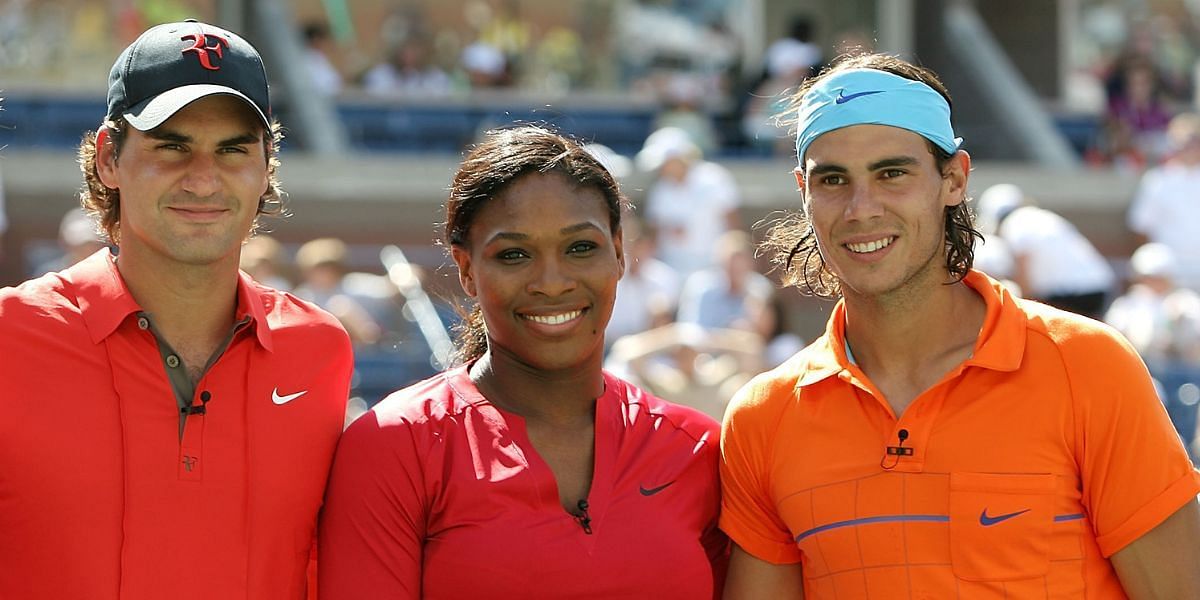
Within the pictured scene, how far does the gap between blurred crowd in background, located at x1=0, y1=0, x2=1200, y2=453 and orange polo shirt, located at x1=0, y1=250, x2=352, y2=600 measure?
3421 millimetres

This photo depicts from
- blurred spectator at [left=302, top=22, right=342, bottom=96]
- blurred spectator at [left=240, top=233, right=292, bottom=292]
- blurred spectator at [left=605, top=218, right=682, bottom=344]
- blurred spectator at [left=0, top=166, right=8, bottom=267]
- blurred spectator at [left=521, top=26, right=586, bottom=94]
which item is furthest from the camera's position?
blurred spectator at [left=521, top=26, right=586, bottom=94]

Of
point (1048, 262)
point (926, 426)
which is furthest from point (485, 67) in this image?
point (926, 426)

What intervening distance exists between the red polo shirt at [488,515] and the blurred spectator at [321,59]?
1199 centimetres

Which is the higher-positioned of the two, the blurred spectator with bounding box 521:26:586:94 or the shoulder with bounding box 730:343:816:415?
the blurred spectator with bounding box 521:26:586:94

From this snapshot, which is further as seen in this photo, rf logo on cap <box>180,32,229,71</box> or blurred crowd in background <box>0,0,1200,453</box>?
blurred crowd in background <box>0,0,1200,453</box>

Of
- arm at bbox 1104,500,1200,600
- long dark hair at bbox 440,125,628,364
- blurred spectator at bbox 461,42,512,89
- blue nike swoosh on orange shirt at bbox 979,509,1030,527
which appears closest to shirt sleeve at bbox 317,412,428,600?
A: long dark hair at bbox 440,125,628,364

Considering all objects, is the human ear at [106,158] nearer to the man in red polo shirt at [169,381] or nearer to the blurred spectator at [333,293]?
the man in red polo shirt at [169,381]

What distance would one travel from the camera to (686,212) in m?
11.3

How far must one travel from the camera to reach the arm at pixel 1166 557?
10.0 ft

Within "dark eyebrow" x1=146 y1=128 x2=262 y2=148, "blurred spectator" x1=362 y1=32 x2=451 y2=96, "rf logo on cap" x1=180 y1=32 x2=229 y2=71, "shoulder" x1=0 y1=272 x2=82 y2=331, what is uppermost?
"blurred spectator" x1=362 y1=32 x2=451 y2=96

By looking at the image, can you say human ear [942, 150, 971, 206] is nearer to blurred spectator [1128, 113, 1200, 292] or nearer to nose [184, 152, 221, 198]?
nose [184, 152, 221, 198]

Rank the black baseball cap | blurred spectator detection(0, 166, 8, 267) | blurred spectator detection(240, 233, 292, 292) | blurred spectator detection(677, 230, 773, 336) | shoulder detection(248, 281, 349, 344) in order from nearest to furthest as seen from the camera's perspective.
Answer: the black baseball cap < shoulder detection(248, 281, 349, 344) < blurred spectator detection(240, 233, 292, 292) < blurred spectator detection(677, 230, 773, 336) < blurred spectator detection(0, 166, 8, 267)

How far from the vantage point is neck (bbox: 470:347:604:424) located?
3.36 m

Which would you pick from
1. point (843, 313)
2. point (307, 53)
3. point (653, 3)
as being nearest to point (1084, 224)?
point (653, 3)
